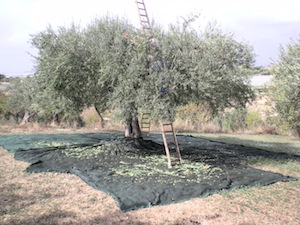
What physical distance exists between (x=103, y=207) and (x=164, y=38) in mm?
4276

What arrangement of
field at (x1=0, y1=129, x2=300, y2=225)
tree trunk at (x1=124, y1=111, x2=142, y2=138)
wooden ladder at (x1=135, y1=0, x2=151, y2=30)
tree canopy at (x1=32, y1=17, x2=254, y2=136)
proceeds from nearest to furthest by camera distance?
field at (x1=0, y1=129, x2=300, y2=225) → tree canopy at (x1=32, y1=17, x2=254, y2=136) → wooden ladder at (x1=135, y1=0, x2=151, y2=30) → tree trunk at (x1=124, y1=111, x2=142, y2=138)

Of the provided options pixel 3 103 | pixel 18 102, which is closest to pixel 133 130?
pixel 18 102

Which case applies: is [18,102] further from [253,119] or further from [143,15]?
[143,15]

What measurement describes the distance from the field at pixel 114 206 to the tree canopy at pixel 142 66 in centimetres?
214

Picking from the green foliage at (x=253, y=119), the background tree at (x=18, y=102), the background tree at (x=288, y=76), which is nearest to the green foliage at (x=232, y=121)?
the green foliage at (x=253, y=119)

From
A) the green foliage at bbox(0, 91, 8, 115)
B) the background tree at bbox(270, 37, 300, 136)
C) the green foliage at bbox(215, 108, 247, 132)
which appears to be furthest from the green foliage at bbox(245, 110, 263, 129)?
the green foliage at bbox(0, 91, 8, 115)

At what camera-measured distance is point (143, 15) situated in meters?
7.04

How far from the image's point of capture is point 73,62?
7523 mm

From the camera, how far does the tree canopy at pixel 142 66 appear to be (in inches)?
258

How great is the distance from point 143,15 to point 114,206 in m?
4.45

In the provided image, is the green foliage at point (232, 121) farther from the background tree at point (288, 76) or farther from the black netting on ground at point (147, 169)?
the background tree at point (288, 76)

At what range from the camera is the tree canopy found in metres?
6.55

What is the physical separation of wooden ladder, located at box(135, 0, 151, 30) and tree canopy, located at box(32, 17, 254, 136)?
23 centimetres

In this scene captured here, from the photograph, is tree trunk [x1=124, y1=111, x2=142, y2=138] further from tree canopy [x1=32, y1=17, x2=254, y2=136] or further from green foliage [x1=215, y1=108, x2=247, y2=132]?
green foliage [x1=215, y1=108, x2=247, y2=132]
